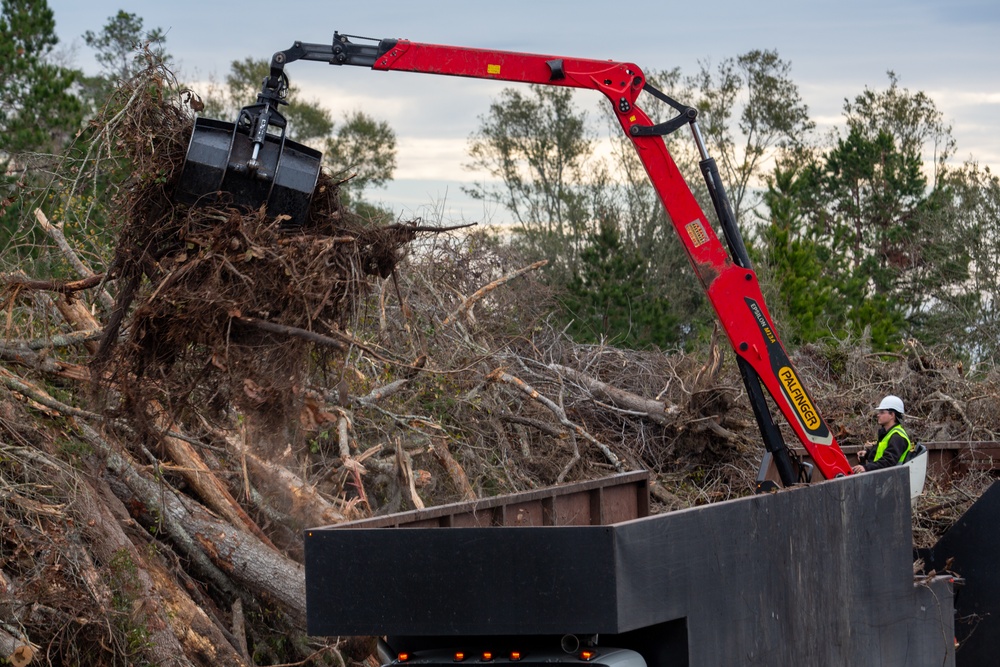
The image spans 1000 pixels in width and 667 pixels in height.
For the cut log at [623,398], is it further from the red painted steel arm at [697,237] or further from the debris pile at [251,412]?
the red painted steel arm at [697,237]

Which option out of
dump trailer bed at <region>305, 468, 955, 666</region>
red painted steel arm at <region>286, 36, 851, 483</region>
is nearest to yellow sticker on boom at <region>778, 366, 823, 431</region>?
red painted steel arm at <region>286, 36, 851, 483</region>

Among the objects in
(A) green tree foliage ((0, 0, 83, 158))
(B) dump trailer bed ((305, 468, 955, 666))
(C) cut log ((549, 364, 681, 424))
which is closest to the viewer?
(B) dump trailer bed ((305, 468, 955, 666))

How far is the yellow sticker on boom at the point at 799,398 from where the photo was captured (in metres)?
6.55

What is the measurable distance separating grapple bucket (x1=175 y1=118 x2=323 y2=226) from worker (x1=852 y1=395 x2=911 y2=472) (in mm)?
4034

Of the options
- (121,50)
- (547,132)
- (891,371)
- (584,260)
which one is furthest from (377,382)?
(547,132)

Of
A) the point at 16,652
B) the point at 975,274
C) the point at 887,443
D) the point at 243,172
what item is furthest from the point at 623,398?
the point at 975,274

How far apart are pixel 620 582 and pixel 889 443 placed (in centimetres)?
439

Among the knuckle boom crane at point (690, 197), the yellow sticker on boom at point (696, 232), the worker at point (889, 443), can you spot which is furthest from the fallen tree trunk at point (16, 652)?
the worker at point (889, 443)

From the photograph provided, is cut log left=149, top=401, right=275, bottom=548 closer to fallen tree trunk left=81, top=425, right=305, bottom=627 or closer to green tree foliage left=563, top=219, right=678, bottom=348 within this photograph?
fallen tree trunk left=81, top=425, right=305, bottom=627

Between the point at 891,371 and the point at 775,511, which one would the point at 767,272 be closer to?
the point at 891,371

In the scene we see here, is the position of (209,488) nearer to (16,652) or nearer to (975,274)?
(16,652)

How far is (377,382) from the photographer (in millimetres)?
9086

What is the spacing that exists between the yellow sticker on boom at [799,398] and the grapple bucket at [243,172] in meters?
3.00

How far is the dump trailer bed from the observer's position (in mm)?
3822
